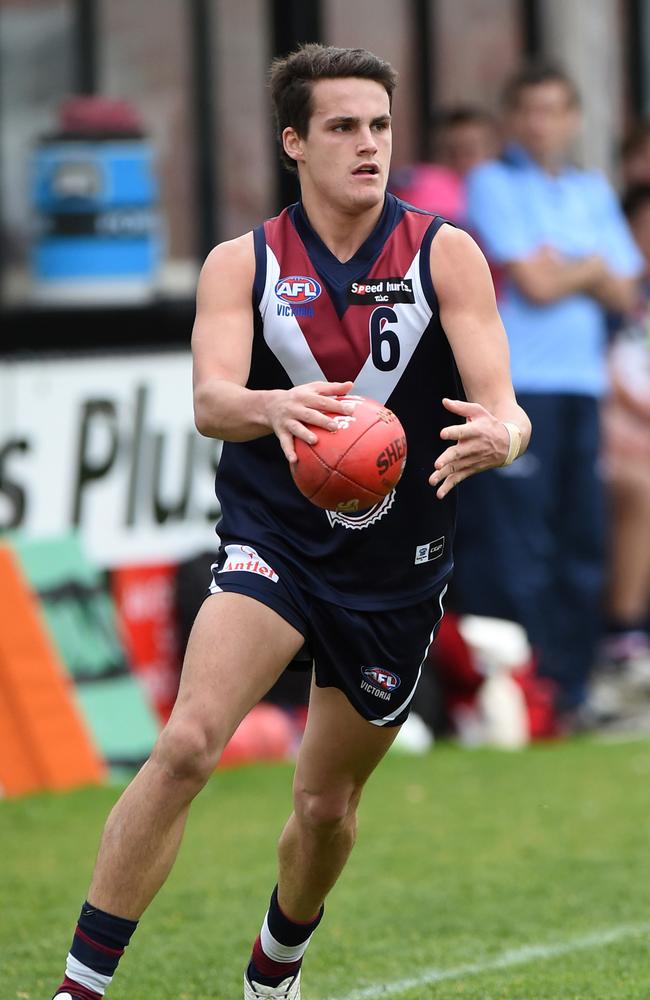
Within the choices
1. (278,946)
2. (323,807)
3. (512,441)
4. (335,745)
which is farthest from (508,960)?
(512,441)

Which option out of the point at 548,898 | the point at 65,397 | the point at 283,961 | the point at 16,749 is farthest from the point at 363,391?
the point at 65,397

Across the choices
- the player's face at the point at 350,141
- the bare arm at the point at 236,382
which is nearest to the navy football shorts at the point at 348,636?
the bare arm at the point at 236,382

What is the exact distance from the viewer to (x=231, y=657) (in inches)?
195

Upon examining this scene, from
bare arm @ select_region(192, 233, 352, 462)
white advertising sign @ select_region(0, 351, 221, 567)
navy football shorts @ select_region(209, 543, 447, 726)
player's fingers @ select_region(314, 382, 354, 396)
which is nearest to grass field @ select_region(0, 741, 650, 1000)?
navy football shorts @ select_region(209, 543, 447, 726)

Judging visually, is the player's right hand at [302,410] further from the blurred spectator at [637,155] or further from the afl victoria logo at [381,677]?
the blurred spectator at [637,155]

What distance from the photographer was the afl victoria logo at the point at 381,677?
17.1 ft

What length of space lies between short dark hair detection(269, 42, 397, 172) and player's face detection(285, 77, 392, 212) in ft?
0.08

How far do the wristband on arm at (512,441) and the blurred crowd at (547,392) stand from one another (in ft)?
17.5

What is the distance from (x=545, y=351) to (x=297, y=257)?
17.7 ft

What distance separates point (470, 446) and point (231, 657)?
800mm

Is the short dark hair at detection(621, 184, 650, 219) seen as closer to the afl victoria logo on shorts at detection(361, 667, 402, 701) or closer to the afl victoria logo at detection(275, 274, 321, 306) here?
the afl victoria logo at detection(275, 274, 321, 306)

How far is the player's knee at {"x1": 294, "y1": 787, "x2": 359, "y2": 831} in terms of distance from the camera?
17.4 ft

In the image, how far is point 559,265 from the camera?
34.1 ft

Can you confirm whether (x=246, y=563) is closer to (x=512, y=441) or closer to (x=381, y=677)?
(x=381, y=677)
